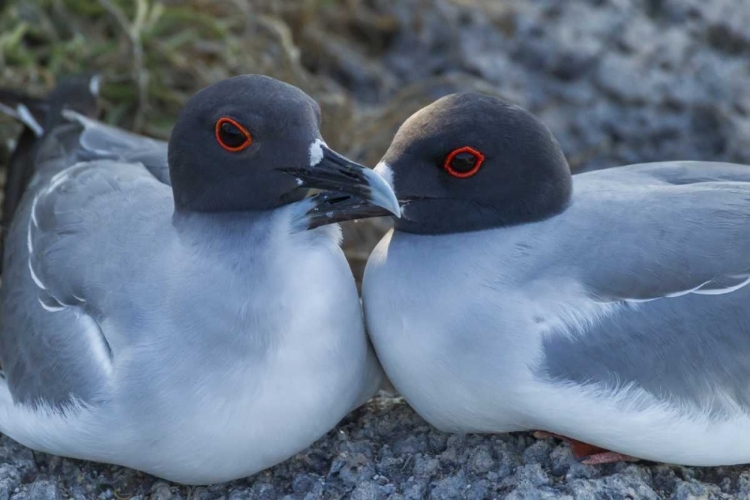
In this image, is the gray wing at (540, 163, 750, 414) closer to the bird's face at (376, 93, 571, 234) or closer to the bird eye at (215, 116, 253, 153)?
the bird's face at (376, 93, 571, 234)

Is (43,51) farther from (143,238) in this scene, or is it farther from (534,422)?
(534,422)

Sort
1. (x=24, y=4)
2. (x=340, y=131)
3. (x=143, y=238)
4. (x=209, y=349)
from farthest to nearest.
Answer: (x=24, y=4) → (x=340, y=131) → (x=143, y=238) → (x=209, y=349)

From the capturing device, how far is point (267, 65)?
22.7ft

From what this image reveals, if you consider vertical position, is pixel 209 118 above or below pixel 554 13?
above

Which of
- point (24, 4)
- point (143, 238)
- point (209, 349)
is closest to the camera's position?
point (209, 349)

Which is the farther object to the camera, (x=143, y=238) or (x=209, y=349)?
(x=143, y=238)

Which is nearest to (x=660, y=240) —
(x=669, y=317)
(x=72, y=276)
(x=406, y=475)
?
(x=669, y=317)

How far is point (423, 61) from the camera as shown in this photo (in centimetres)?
744

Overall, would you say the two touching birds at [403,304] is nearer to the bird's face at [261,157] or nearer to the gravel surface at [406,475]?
the bird's face at [261,157]

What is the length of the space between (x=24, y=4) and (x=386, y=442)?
411cm

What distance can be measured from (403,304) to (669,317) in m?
0.94

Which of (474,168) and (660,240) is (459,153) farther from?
(660,240)

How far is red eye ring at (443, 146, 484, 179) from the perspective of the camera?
4.05 meters

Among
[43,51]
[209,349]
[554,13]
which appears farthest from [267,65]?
[209,349]
